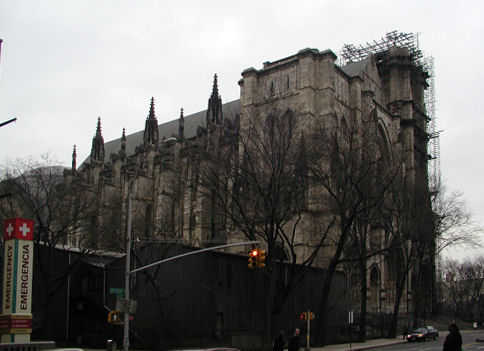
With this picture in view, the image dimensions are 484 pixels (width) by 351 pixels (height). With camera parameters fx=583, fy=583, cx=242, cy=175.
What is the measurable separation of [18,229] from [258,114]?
91.1 ft

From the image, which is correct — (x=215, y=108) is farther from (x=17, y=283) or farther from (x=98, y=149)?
(x=17, y=283)

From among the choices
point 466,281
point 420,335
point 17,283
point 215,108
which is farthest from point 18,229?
point 466,281

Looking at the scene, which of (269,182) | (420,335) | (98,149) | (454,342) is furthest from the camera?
(98,149)

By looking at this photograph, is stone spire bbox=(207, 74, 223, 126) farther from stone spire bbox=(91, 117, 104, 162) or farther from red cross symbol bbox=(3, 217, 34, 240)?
red cross symbol bbox=(3, 217, 34, 240)

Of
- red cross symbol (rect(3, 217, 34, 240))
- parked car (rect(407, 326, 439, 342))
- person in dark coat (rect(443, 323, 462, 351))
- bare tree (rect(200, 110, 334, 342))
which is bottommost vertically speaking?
parked car (rect(407, 326, 439, 342))

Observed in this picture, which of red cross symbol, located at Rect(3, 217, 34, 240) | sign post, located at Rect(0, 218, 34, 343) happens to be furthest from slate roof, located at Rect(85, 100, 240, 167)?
sign post, located at Rect(0, 218, 34, 343)

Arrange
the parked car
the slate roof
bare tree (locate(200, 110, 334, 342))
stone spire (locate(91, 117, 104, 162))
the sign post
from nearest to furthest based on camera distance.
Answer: the sign post
bare tree (locate(200, 110, 334, 342))
the parked car
the slate roof
stone spire (locate(91, 117, 104, 162))

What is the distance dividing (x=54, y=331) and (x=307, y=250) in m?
21.3

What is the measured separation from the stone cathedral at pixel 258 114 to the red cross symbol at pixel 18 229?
53.6 ft

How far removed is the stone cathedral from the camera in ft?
171

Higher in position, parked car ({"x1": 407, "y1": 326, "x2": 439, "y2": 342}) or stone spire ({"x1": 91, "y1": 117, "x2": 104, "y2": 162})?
stone spire ({"x1": 91, "y1": 117, "x2": 104, "y2": 162})

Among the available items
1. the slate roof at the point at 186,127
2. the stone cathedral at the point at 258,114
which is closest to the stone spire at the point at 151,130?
the stone cathedral at the point at 258,114

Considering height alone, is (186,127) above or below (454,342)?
above

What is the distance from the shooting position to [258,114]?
45750mm
